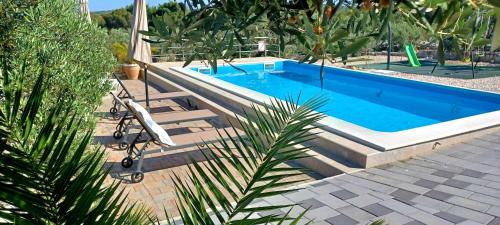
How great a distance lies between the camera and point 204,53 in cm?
106

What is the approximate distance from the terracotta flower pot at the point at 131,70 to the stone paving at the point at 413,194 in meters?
10.6

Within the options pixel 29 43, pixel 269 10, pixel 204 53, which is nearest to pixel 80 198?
pixel 204 53

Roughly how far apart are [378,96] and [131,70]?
29.6 ft

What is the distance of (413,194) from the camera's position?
14.7 ft

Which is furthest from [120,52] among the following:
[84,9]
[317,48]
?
[317,48]

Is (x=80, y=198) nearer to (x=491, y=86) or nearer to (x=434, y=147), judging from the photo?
(x=434, y=147)

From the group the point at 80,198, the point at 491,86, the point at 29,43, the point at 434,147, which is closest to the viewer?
the point at 80,198

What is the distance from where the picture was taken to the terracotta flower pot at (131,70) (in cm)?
1383

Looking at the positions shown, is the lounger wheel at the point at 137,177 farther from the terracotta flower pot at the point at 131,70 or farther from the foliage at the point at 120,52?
the foliage at the point at 120,52

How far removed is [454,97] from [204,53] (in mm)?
11509

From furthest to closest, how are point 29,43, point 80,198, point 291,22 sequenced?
point 29,43 < point 291,22 < point 80,198

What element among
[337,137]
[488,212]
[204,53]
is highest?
[204,53]

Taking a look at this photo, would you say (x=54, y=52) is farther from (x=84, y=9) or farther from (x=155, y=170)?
(x=84, y=9)

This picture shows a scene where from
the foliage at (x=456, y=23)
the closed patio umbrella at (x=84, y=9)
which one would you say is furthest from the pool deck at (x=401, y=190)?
the foliage at (x=456, y=23)
